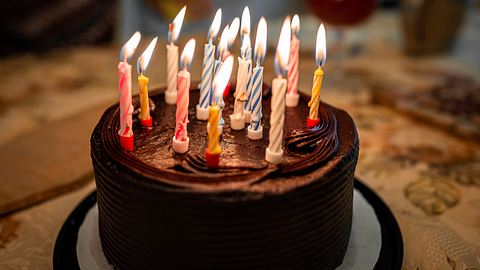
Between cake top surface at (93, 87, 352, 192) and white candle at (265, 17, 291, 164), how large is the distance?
0.03 metres

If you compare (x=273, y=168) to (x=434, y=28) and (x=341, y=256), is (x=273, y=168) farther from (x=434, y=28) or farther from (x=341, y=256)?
(x=434, y=28)

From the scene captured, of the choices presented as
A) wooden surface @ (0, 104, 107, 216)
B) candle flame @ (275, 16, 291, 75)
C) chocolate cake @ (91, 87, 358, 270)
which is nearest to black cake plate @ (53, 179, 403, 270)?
chocolate cake @ (91, 87, 358, 270)

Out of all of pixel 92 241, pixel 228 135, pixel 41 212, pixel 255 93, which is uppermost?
pixel 255 93

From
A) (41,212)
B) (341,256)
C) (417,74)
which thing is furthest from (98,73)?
(341,256)

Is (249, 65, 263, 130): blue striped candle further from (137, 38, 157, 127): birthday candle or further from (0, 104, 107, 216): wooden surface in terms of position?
(0, 104, 107, 216): wooden surface

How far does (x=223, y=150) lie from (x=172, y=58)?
400 mm

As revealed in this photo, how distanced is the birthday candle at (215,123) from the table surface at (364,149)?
0.65m

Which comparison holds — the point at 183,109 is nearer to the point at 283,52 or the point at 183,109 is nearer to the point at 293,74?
the point at 283,52

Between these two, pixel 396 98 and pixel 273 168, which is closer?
pixel 273 168

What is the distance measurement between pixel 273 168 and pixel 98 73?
211 cm

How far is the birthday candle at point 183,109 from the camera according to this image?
1283mm

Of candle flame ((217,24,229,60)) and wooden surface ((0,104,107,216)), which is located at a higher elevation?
candle flame ((217,24,229,60))

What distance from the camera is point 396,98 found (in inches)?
103

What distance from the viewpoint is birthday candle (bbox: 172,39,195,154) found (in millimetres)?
1283
